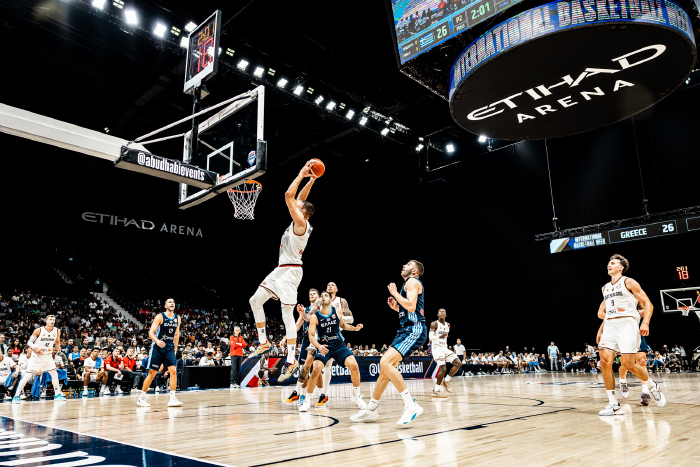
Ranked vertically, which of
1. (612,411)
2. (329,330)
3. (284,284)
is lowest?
(612,411)

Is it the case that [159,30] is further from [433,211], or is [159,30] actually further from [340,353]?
[433,211]

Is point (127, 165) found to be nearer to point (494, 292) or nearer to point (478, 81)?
point (478, 81)

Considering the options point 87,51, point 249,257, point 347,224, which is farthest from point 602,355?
point 249,257

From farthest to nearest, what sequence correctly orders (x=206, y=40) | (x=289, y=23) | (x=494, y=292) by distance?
(x=494, y=292) → (x=289, y=23) → (x=206, y=40)

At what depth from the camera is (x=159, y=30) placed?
39.4 feet

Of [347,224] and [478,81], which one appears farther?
[347,224]

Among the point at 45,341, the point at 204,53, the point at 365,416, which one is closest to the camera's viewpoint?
the point at 365,416

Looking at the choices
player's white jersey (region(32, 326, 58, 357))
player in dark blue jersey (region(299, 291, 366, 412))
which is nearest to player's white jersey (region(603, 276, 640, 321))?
player in dark blue jersey (region(299, 291, 366, 412))

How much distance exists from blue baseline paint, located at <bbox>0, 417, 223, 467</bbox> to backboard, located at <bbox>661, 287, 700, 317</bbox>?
1955 cm

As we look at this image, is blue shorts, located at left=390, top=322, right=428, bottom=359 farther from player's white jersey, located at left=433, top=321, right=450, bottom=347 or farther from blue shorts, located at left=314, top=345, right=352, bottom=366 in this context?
player's white jersey, located at left=433, top=321, right=450, bottom=347

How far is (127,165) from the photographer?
7238 mm

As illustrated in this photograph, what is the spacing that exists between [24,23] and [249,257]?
16406mm

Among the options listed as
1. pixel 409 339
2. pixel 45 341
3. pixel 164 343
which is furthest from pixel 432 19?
pixel 45 341

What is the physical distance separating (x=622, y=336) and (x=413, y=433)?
3.22 meters
